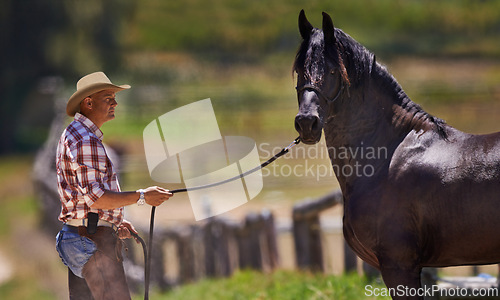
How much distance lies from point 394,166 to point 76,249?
1.79 m

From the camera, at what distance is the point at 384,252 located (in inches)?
140

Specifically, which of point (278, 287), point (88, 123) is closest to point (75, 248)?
point (88, 123)

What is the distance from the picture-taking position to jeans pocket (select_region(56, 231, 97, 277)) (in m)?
3.56

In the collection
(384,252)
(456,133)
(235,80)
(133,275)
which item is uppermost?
(235,80)

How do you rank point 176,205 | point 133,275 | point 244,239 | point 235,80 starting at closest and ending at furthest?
point 244,239
point 133,275
point 176,205
point 235,80

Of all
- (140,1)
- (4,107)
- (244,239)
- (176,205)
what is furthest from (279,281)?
(140,1)

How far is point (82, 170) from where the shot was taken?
3479 mm

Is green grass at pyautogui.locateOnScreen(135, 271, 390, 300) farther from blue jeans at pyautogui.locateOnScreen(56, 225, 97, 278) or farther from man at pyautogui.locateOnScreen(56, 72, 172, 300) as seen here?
blue jeans at pyautogui.locateOnScreen(56, 225, 97, 278)

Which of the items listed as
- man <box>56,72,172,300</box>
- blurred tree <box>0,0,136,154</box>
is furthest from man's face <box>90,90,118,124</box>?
blurred tree <box>0,0,136,154</box>

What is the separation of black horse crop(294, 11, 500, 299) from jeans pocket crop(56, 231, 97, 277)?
129 centimetres

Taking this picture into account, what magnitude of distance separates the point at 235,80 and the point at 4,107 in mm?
14075

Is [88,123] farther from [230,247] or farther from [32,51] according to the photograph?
[32,51]

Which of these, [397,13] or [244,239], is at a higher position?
[397,13]

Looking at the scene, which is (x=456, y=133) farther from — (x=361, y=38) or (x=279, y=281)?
(x=361, y=38)
